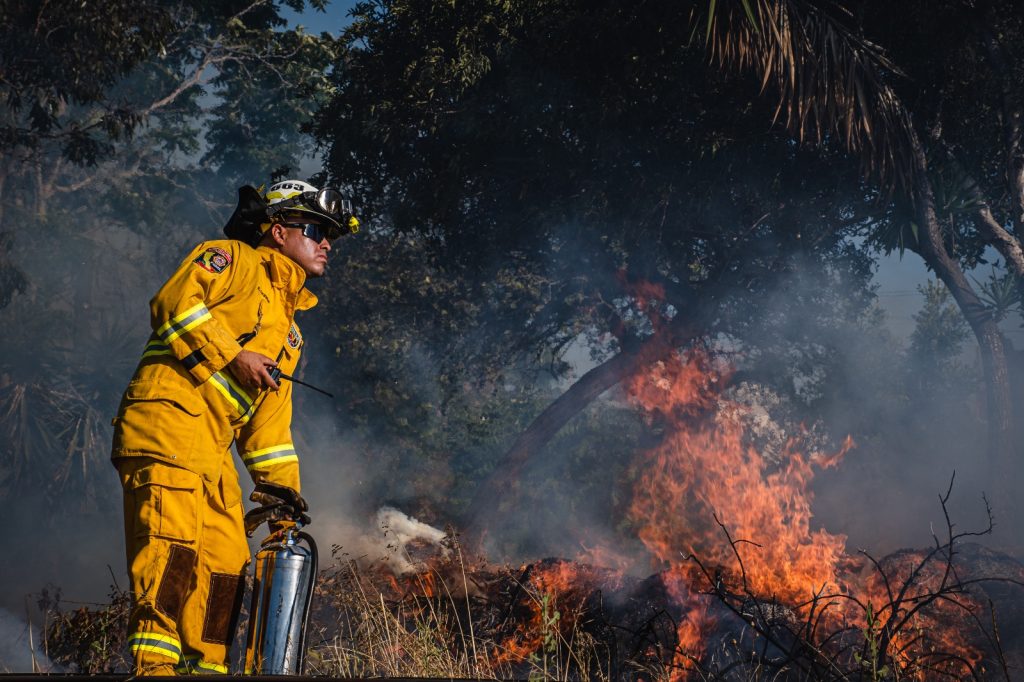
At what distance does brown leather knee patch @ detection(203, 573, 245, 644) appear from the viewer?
3496mm

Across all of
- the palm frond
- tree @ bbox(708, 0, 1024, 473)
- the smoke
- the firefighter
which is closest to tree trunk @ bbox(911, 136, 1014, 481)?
tree @ bbox(708, 0, 1024, 473)

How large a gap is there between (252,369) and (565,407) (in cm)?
883

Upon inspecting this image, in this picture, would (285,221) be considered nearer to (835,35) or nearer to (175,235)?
(835,35)

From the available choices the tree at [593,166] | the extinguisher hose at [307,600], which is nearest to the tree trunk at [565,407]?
the tree at [593,166]

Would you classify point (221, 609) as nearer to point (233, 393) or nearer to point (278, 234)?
point (233, 393)

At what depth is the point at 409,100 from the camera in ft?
35.1

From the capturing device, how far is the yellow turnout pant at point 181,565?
3209 mm

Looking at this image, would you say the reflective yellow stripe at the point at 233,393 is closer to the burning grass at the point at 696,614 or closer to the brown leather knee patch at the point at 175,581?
the brown leather knee patch at the point at 175,581

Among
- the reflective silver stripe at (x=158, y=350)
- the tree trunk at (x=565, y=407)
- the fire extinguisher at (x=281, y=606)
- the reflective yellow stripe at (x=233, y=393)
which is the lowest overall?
Result: the fire extinguisher at (x=281, y=606)

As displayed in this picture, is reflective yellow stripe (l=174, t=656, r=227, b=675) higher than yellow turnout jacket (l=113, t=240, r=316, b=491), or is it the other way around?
yellow turnout jacket (l=113, t=240, r=316, b=491)

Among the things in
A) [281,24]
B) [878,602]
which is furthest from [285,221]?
A: [281,24]

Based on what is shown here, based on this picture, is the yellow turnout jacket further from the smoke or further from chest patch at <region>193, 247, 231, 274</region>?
the smoke

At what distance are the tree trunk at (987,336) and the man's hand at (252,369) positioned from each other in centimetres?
899

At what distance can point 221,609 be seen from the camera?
3541mm
